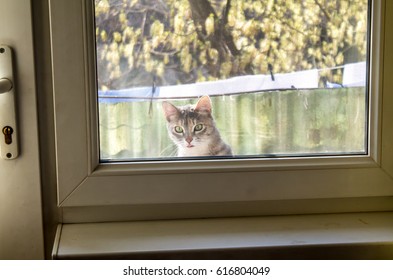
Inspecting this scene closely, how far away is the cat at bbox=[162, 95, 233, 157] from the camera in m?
1.01

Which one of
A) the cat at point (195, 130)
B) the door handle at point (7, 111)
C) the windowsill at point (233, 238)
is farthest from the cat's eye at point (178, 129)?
the door handle at point (7, 111)

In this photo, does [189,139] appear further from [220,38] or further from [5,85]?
[5,85]

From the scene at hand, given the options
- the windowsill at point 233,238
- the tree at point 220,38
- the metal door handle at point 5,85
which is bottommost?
the windowsill at point 233,238

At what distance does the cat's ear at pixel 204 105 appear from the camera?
1.01 metres

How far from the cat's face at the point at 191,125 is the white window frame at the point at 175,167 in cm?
3

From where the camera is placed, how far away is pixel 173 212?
102 centimetres

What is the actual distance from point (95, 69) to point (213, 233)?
37 cm

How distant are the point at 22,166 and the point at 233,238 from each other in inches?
16.0

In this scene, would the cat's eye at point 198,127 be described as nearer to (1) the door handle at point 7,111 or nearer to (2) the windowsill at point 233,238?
(2) the windowsill at point 233,238

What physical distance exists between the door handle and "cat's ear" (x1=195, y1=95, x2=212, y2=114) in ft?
1.11

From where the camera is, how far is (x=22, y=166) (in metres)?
0.96

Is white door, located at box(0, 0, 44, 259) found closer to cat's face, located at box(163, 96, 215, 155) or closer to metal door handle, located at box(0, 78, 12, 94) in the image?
metal door handle, located at box(0, 78, 12, 94)

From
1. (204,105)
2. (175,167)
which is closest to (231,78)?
(204,105)

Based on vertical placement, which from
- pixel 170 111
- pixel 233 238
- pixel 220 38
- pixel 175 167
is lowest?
pixel 233 238
